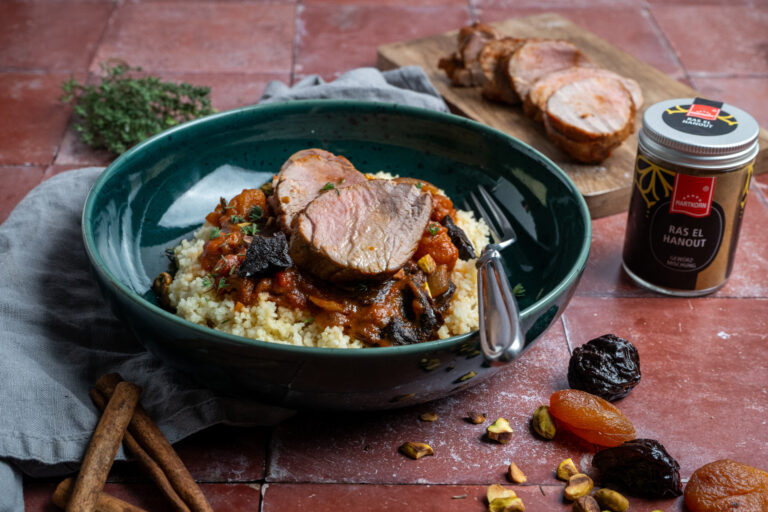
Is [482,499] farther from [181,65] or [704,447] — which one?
[181,65]

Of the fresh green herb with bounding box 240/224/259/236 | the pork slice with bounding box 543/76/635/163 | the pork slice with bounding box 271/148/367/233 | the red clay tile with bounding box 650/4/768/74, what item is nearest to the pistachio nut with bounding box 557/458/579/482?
the pork slice with bounding box 271/148/367/233

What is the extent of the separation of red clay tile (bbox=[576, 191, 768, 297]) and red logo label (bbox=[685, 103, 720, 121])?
2.05 feet

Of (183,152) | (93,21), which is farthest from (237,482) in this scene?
(93,21)

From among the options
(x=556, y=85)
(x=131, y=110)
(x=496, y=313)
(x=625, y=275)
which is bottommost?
(x=625, y=275)

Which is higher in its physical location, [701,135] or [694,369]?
[701,135]

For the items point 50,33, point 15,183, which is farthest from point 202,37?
point 15,183

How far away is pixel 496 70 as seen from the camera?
370 cm

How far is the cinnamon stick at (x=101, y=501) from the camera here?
6.40ft

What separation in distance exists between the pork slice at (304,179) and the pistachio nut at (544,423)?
0.86 metres

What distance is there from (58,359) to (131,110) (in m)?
1.52

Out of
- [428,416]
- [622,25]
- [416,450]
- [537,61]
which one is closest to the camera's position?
[416,450]

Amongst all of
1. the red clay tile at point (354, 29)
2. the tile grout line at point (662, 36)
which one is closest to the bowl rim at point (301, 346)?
the red clay tile at point (354, 29)

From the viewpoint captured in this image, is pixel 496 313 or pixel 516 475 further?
pixel 516 475

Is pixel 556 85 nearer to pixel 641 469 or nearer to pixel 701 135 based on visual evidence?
pixel 701 135
